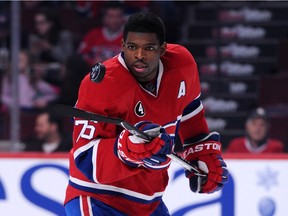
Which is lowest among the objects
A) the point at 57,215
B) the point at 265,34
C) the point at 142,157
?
the point at 57,215

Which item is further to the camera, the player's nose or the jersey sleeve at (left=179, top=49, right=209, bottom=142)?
the jersey sleeve at (left=179, top=49, right=209, bottom=142)

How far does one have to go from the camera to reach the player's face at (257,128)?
5832 mm

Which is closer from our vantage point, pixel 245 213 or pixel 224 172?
pixel 224 172

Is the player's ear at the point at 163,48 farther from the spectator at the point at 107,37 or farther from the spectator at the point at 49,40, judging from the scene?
the spectator at the point at 49,40

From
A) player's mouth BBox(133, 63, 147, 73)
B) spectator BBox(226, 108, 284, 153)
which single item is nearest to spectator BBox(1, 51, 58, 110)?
spectator BBox(226, 108, 284, 153)

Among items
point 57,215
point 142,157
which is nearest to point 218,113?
point 57,215

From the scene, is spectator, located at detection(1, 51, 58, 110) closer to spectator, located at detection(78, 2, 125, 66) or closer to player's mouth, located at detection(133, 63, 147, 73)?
spectator, located at detection(78, 2, 125, 66)

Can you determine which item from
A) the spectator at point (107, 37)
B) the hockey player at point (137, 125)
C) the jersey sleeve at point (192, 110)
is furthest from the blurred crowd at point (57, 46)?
the hockey player at point (137, 125)

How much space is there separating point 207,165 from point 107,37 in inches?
131

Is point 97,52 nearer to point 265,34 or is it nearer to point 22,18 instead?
point 22,18

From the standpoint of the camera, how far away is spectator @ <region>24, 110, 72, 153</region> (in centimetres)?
574

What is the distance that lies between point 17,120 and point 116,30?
53.3 inches

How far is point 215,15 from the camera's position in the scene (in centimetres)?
709

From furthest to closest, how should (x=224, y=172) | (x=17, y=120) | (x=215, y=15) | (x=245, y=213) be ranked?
(x=215, y=15), (x=17, y=120), (x=245, y=213), (x=224, y=172)
